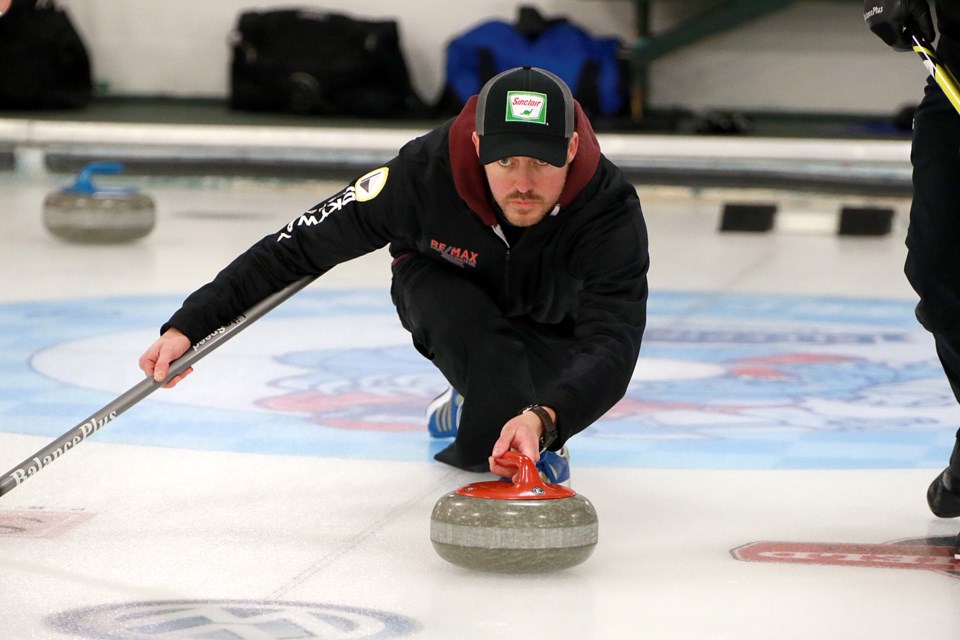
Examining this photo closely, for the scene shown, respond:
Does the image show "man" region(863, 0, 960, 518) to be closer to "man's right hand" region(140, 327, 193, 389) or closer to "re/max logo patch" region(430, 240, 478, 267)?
"re/max logo patch" region(430, 240, 478, 267)

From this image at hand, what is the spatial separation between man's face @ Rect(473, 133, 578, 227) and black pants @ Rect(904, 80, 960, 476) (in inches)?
20.6

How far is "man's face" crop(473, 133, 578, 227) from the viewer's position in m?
2.25

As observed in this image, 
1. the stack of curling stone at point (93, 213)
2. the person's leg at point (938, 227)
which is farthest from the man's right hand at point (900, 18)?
the stack of curling stone at point (93, 213)

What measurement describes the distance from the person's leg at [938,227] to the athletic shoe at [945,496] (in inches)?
0.9

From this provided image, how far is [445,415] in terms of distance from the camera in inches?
116

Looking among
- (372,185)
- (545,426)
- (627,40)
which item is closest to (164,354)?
(372,185)

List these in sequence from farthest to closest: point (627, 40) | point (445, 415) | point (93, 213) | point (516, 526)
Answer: point (627, 40) → point (93, 213) → point (445, 415) → point (516, 526)

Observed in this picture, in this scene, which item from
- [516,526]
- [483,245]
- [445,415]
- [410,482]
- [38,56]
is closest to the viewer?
[516,526]

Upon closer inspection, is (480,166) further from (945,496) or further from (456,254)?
(945,496)

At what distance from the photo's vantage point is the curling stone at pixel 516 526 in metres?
2.05

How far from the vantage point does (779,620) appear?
195 centimetres

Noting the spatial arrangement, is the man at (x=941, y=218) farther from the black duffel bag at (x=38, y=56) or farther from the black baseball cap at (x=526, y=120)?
the black duffel bag at (x=38, y=56)

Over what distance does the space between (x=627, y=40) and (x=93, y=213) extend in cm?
493

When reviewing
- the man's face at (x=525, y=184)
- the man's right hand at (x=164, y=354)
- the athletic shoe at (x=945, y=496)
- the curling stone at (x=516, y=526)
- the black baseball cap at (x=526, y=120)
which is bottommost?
the athletic shoe at (x=945, y=496)
